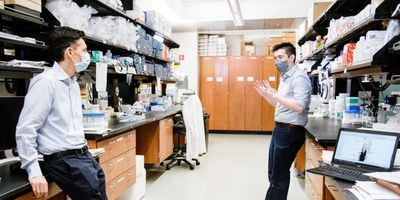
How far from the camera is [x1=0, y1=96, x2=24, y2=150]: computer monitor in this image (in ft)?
5.84

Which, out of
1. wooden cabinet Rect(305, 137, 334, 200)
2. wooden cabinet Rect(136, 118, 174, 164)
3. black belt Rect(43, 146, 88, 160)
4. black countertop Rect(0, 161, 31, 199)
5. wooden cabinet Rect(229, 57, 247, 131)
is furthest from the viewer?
wooden cabinet Rect(229, 57, 247, 131)

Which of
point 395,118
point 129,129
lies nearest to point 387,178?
point 395,118

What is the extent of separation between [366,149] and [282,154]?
909 millimetres

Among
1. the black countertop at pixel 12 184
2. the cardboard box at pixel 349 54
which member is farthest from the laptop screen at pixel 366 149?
the black countertop at pixel 12 184

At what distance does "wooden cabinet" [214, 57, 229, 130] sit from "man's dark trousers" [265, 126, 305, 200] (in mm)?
5272

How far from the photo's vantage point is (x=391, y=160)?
1.48 metres

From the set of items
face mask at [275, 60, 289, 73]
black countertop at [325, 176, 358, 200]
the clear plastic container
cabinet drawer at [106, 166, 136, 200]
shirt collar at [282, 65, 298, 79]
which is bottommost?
cabinet drawer at [106, 166, 136, 200]

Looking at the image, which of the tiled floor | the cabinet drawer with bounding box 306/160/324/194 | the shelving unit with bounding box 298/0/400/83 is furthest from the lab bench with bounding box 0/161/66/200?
the shelving unit with bounding box 298/0/400/83

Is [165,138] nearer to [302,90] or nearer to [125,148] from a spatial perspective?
[125,148]

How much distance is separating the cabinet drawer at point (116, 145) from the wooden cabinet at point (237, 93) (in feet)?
16.4

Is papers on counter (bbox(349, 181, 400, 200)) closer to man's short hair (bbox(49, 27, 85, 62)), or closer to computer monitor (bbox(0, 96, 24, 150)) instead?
man's short hair (bbox(49, 27, 85, 62))

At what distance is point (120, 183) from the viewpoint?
278 cm

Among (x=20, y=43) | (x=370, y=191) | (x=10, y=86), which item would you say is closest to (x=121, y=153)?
(x=10, y=86)

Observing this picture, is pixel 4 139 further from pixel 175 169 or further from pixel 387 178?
pixel 175 169
